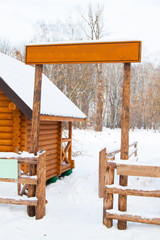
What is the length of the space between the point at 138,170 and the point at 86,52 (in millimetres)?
2336

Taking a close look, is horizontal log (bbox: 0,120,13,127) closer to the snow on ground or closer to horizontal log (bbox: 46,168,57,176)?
the snow on ground

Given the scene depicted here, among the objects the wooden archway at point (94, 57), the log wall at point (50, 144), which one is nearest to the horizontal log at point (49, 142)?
the log wall at point (50, 144)

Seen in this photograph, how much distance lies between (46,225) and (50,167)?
415cm

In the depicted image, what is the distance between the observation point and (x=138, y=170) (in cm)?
450

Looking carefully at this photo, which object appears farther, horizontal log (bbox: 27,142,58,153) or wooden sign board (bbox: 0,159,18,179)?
horizontal log (bbox: 27,142,58,153)

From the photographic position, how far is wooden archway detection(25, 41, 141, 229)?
4680mm

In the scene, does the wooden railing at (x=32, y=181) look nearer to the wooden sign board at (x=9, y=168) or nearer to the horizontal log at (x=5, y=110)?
the wooden sign board at (x=9, y=168)

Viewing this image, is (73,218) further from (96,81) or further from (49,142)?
(96,81)

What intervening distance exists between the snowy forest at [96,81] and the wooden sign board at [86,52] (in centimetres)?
1008

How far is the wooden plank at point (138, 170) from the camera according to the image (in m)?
4.44

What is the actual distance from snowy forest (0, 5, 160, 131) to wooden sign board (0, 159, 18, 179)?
10.7 m

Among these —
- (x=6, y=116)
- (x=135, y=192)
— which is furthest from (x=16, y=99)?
(x=135, y=192)

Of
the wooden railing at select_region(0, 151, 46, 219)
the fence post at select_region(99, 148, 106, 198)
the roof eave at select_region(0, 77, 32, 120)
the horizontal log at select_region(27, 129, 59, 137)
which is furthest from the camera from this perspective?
the horizontal log at select_region(27, 129, 59, 137)

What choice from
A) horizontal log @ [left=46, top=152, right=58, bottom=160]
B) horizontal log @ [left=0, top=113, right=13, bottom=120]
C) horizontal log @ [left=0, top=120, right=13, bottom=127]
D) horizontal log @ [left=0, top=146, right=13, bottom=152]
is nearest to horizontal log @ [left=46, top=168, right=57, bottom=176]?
horizontal log @ [left=46, top=152, right=58, bottom=160]
